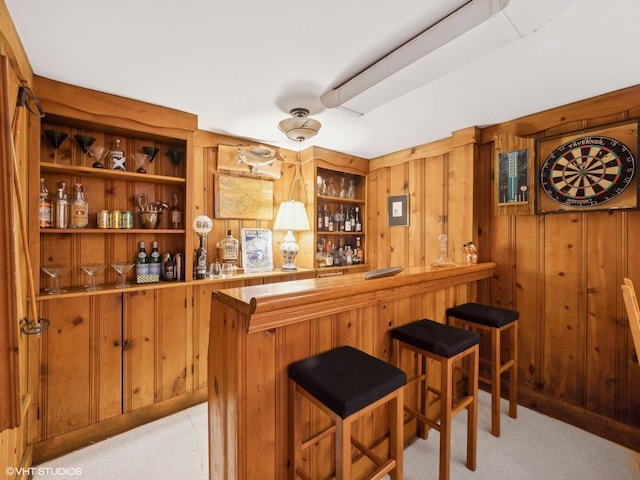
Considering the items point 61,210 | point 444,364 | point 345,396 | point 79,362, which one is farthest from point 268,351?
point 61,210

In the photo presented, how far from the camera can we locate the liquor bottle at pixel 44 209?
1.81 metres

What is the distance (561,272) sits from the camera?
84.0 inches

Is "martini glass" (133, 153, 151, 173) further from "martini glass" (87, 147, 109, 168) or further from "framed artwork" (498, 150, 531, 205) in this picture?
"framed artwork" (498, 150, 531, 205)

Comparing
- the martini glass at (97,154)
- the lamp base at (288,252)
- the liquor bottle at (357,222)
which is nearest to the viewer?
the martini glass at (97,154)

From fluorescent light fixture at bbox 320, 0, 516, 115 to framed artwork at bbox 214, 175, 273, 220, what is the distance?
130cm

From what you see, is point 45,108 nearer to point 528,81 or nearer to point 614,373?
point 528,81

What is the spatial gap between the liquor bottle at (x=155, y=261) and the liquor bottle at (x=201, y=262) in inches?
10.7

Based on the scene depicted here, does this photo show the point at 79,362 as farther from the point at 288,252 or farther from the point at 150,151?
the point at 288,252

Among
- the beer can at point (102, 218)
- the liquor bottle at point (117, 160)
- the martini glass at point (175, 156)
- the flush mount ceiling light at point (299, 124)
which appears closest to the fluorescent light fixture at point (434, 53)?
the flush mount ceiling light at point (299, 124)

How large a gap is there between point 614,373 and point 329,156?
2.89 m

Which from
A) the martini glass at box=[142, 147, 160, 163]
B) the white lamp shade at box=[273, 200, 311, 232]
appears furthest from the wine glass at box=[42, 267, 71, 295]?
the white lamp shade at box=[273, 200, 311, 232]

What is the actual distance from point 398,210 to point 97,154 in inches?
108

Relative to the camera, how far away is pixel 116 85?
5.96 feet

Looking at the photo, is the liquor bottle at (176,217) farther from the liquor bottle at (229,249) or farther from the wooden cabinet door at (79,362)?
the wooden cabinet door at (79,362)
